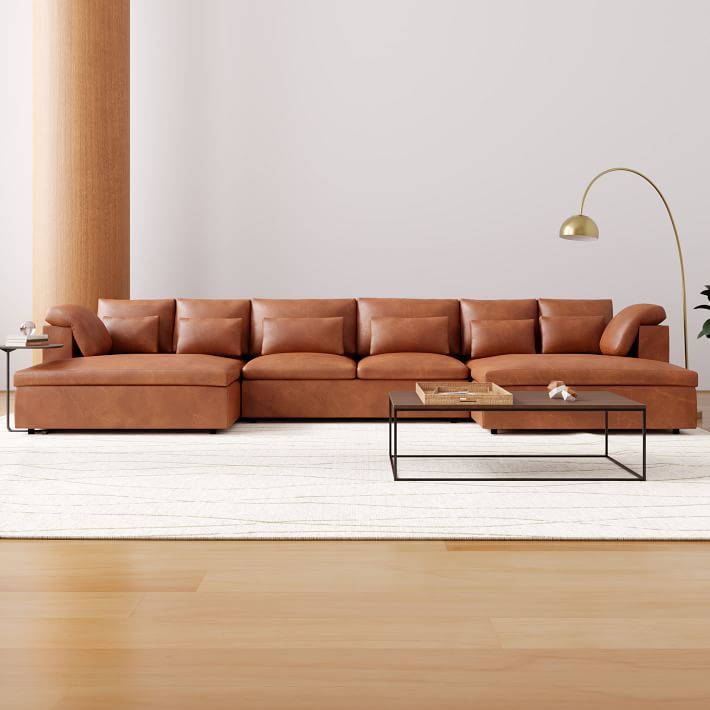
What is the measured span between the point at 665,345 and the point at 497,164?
101 inches

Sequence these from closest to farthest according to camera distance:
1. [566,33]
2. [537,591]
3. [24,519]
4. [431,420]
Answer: [537,591]
[24,519]
[431,420]
[566,33]

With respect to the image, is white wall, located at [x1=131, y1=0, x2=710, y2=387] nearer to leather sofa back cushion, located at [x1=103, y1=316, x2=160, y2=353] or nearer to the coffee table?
leather sofa back cushion, located at [x1=103, y1=316, x2=160, y2=353]

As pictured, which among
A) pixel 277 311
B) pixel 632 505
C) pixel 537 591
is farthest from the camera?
pixel 277 311

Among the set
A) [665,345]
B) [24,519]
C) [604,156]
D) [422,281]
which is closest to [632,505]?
[24,519]

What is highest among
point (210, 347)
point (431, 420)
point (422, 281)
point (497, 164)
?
point (497, 164)

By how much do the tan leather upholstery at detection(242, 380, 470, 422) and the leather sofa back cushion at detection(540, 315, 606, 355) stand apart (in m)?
0.99

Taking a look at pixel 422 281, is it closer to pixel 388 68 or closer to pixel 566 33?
pixel 388 68

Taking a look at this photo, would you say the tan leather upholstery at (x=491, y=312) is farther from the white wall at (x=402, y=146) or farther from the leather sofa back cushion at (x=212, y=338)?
the leather sofa back cushion at (x=212, y=338)

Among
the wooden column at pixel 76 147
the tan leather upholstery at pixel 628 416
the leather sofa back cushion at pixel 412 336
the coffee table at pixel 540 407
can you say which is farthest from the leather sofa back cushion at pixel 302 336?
the coffee table at pixel 540 407

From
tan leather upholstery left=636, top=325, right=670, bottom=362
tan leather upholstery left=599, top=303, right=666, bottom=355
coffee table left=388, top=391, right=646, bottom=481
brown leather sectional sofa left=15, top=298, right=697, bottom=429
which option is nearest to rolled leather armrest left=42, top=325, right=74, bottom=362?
brown leather sectional sofa left=15, top=298, right=697, bottom=429

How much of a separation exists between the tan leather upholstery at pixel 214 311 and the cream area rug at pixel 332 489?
115 centimetres

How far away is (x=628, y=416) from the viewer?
491cm

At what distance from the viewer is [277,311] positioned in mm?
5934

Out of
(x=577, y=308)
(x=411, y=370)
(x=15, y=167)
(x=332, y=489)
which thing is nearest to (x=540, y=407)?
(x=332, y=489)
